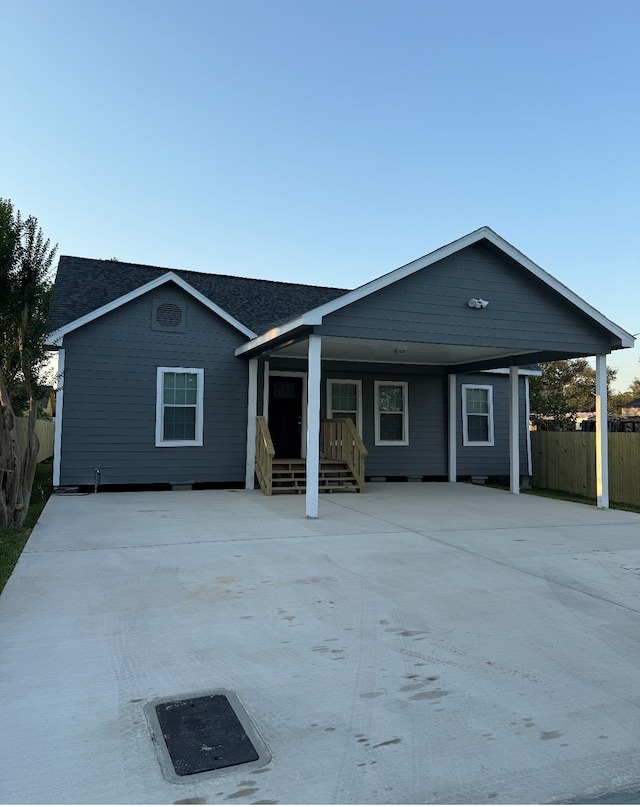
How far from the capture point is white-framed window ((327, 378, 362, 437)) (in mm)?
13133

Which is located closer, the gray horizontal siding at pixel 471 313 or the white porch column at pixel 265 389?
the gray horizontal siding at pixel 471 313

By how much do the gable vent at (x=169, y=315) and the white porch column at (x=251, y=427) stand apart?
69.1 inches

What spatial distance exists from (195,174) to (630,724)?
14249mm

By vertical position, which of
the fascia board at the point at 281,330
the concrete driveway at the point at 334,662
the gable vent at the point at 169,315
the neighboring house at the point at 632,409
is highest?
the gable vent at the point at 169,315

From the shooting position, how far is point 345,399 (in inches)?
523

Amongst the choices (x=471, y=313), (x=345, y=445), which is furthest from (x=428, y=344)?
(x=345, y=445)

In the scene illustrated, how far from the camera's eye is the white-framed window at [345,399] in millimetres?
13133

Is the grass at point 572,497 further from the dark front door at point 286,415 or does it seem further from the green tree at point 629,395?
the green tree at point 629,395

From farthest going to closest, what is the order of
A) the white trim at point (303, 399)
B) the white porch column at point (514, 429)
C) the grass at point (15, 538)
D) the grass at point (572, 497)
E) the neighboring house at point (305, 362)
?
the white trim at point (303, 399) → the white porch column at point (514, 429) → the grass at point (572, 497) → the neighboring house at point (305, 362) → the grass at point (15, 538)

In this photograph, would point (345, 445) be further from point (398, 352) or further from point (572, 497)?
point (572, 497)

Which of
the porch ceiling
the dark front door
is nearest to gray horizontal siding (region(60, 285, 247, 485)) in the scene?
the dark front door

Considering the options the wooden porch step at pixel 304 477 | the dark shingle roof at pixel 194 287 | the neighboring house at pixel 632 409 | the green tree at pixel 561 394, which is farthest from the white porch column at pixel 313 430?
the neighboring house at pixel 632 409

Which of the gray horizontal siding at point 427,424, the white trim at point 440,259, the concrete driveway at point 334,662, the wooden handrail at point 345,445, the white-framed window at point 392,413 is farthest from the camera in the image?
the white-framed window at point 392,413

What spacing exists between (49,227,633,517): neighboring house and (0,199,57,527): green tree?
2907mm
